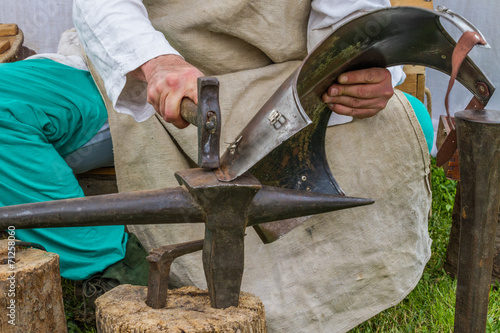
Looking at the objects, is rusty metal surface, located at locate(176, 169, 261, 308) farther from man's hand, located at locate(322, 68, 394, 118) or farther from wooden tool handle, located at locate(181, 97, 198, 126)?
man's hand, located at locate(322, 68, 394, 118)

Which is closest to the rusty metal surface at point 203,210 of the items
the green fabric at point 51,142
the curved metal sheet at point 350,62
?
the curved metal sheet at point 350,62

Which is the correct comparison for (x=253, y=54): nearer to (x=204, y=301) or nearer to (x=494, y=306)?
(x=204, y=301)

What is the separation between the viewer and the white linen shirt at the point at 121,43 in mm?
1310

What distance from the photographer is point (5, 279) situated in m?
1.23

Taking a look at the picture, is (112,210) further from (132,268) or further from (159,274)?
(132,268)

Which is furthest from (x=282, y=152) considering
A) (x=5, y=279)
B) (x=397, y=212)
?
(x=5, y=279)

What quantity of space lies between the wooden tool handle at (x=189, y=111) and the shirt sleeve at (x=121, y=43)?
203 millimetres

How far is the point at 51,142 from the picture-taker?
181 cm

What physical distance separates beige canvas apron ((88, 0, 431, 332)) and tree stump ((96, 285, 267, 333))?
0.45m

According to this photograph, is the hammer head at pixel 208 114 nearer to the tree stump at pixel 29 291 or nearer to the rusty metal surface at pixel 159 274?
the rusty metal surface at pixel 159 274

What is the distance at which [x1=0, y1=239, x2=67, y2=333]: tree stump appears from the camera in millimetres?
1246

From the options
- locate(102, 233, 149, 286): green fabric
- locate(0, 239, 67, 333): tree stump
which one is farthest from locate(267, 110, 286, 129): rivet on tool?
locate(102, 233, 149, 286): green fabric

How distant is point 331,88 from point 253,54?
0.45m

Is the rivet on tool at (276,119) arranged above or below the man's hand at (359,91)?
above
